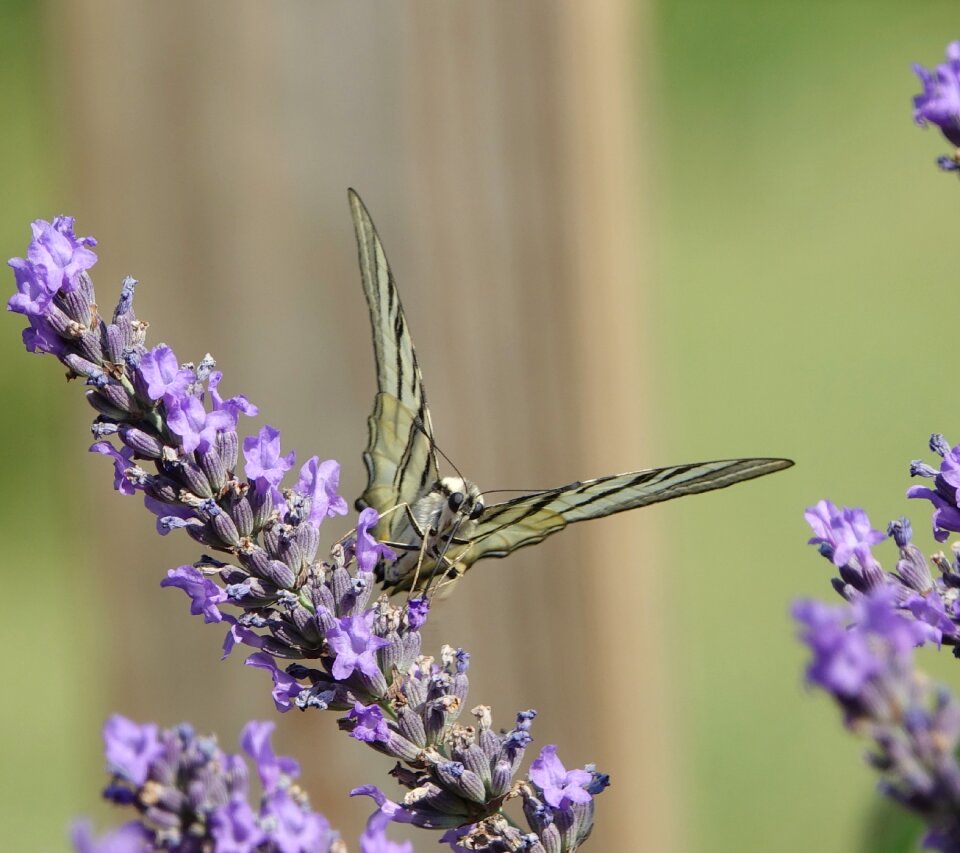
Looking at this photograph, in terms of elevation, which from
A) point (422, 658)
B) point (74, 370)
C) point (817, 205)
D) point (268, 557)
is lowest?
point (422, 658)

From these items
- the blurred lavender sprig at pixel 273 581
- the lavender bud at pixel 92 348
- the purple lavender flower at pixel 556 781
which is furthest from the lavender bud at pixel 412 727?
the lavender bud at pixel 92 348

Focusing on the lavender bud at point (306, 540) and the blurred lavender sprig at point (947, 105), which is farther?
the lavender bud at point (306, 540)

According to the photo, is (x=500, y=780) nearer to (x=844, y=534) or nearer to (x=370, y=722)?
(x=370, y=722)

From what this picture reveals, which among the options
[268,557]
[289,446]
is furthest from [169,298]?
[268,557]

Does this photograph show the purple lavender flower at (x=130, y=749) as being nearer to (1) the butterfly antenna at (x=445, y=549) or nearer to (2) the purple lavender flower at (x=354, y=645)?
(2) the purple lavender flower at (x=354, y=645)

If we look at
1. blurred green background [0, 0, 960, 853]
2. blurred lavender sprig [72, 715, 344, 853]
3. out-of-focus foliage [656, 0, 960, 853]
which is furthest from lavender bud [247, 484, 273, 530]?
out-of-focus foliage [656, 0, 960, 853]

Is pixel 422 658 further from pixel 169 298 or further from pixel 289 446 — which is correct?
pixel 169 298

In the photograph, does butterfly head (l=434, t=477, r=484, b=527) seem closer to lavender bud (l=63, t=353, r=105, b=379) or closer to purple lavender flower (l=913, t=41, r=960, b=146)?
lavender bud (l=63, t=353, r=105, b=379)
